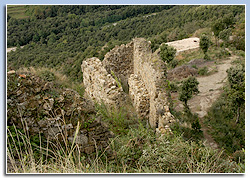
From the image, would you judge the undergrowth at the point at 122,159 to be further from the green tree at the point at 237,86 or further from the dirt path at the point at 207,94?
the green tree at the point at 237,86

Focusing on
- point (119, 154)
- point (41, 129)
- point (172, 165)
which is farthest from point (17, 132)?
point (172, 165)

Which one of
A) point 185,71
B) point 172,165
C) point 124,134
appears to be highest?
point 172,165

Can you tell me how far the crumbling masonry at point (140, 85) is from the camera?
6312 millimetres

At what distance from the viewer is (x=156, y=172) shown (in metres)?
3.30

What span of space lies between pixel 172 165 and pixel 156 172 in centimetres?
35

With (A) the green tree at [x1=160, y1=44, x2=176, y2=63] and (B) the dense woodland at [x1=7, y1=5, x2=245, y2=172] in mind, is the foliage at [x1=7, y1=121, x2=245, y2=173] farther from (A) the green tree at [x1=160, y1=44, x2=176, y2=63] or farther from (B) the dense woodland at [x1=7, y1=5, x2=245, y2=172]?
(A) the green tree at [x1=160, y1=44, x2=176, y2=63]

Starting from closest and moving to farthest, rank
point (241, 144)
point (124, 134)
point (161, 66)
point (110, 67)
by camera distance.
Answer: point (124, 134) < point (161, 66) < point (241, 144) < point (110, 67)

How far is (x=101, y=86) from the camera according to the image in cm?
711

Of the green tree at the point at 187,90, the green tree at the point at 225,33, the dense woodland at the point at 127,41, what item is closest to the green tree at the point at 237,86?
the dense woodland at the point at 127,41

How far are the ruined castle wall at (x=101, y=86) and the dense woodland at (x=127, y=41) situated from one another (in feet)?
1.85

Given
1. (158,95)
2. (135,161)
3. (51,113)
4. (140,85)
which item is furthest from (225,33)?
(51,113)

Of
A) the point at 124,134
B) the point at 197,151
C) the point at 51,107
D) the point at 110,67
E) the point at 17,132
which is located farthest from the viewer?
the point at 110,67

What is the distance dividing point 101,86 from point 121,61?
410 centimetres

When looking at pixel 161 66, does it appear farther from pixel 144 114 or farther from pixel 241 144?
pixel 241 144
